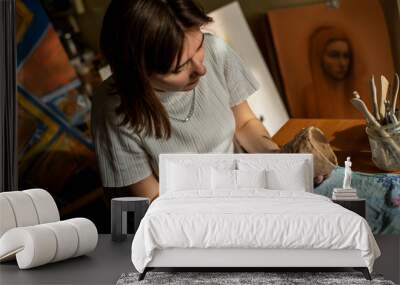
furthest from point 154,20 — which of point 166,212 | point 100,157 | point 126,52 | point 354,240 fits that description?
point 354,240

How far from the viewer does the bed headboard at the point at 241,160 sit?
6992 mm

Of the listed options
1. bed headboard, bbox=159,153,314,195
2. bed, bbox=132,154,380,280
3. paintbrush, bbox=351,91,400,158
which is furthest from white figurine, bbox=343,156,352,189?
bed, bbox=132,154,380,280

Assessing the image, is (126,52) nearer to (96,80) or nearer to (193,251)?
(96,80)

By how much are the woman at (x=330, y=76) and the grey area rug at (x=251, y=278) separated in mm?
2189

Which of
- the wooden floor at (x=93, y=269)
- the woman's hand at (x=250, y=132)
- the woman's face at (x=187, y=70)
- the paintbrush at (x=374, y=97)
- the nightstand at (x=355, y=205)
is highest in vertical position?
the woman's face at (x=187, y=70)

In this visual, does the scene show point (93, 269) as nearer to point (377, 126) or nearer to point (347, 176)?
point (347, 176)

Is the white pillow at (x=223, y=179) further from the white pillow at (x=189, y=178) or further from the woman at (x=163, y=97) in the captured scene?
the woman at (x=163, y=97)

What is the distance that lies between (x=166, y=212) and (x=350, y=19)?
3116 mm

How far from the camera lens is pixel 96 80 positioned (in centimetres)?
721

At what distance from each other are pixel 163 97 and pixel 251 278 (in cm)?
247

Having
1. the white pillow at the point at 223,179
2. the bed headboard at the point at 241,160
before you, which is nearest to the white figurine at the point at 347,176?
the bed headboard at the point at 241,160

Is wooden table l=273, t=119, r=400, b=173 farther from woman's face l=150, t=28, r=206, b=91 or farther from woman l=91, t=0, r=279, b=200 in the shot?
woman's face l=150, t=28, r=206, b=91

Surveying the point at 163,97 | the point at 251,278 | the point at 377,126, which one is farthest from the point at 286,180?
the point at 251,278

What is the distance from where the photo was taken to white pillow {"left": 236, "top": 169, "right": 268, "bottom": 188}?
6586 millimetres
